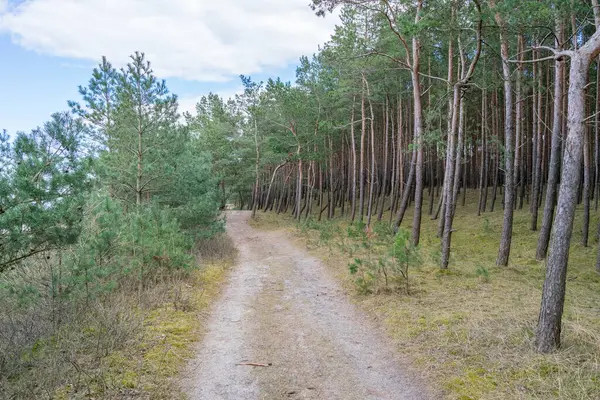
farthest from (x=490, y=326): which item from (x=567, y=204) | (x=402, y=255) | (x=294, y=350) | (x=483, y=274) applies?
(x=483, y=274)

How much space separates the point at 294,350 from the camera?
5281 millimetres

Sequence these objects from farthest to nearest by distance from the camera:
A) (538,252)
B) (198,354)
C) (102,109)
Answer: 1. (102,109)
2. (538,252)
3. (198,354)

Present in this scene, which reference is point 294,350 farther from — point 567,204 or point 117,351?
point 567,204

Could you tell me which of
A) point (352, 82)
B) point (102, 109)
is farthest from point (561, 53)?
point (352, 82)

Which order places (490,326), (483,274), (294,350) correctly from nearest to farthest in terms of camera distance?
(294,350)
(490,326)
(483,274)

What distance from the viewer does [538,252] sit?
11.1 meters

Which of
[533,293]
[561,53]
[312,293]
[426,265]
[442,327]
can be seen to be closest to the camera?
[561,53]

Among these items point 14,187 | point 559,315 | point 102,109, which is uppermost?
point 102,109

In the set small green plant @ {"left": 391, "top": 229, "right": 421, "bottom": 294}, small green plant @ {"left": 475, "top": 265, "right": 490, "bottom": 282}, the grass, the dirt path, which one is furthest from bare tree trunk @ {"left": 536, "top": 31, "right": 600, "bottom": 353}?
small green plant @ {"left": 475, "top": 265, "right": 490, "bottom": 282}

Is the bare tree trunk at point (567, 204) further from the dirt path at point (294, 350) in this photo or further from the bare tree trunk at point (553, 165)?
the bare tree trunk at point (553, 165)

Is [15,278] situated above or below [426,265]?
above

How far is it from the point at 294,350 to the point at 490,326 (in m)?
2.94

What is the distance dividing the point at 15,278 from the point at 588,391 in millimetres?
8006

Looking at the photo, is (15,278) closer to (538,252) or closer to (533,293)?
(533,293)
